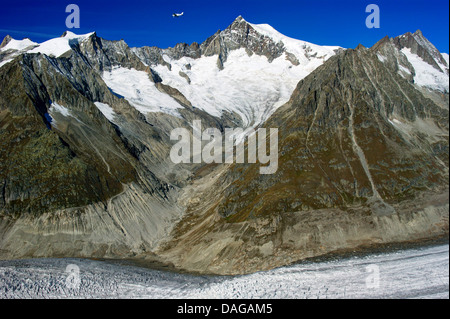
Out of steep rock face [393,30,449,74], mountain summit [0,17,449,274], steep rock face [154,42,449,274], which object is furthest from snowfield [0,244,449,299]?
steep rock face [393,30,449,74]

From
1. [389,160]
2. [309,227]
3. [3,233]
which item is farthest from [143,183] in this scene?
[389,160]

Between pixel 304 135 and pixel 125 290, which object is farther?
pixel 304 135

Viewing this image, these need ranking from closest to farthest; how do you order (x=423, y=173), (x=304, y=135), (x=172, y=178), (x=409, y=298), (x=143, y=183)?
(x=409, y=298)
(x=423, y=173)
(x=304, y=135)
(x=143, y=183)
(x=172, y=178)

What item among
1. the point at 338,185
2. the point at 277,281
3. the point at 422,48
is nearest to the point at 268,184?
the point at 338,185

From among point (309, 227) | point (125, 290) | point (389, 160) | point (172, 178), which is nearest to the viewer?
point (125, 290)

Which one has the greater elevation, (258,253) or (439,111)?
(439,111)

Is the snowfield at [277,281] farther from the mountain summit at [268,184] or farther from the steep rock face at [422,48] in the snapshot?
the steep rock face at [422,48]

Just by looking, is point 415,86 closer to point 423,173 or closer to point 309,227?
point 423,173

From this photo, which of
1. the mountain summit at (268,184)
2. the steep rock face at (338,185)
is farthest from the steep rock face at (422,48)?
the steep rock face at (338,185)
